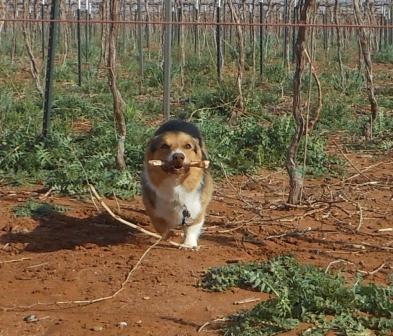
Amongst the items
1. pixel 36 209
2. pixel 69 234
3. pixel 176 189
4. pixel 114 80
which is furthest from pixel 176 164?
pixel 114 80

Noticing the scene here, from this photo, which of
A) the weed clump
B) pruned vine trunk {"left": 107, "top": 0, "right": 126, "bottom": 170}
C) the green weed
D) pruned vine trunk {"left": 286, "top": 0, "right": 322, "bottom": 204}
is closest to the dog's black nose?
the weed clump

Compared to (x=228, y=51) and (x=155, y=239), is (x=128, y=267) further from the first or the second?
(x=228, y=51)

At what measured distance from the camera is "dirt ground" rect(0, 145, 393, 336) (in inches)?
158

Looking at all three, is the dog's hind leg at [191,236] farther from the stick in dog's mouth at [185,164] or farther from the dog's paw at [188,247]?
the stick in dog's mouth at [185,164]

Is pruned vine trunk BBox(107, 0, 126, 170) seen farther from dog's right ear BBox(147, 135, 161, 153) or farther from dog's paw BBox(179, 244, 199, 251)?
dog's paw BBox(179, 244, 199, 251)

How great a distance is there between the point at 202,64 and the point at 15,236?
11.8 m

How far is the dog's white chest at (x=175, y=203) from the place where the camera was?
535 cm

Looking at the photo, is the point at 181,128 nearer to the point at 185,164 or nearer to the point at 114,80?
the point at 185,164

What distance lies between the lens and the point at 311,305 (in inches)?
153

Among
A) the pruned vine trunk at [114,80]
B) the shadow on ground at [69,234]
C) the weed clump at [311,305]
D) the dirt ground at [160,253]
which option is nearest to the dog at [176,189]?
the dirt ground at [160,253]

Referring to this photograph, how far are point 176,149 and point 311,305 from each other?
1.77m

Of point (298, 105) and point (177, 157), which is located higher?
point (298, 105)

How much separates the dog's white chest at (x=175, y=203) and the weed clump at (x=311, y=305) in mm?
1039

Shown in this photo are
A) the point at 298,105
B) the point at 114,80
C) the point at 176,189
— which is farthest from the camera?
the point at 114,80
